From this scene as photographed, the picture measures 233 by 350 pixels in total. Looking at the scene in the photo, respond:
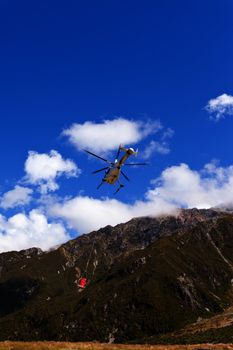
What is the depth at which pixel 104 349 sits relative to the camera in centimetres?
4566

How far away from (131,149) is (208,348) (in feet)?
72.0

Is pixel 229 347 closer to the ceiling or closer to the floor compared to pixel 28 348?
closer to the floor

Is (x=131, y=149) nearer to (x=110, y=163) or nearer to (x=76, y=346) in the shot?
(x=110, y=163)

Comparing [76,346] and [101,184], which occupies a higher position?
[101,184]

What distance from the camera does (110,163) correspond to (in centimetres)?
4744

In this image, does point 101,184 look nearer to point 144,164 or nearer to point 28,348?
point 144,164

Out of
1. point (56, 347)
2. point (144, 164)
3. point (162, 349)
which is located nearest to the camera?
point (144, 164)

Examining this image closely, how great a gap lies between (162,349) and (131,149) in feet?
66.8

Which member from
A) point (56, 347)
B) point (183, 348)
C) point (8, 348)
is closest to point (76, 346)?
point (56, 347)

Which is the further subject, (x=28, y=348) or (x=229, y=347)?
(x=229, y=347)

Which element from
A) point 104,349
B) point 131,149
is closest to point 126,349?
point 104,349

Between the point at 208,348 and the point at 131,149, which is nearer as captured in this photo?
the point at 131,149

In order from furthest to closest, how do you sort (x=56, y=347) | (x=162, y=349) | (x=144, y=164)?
1. (x=162, y=349)
2. (x=56, y=347)
3. (x=144, y=164)

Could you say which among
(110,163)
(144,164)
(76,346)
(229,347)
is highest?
(110,163)
